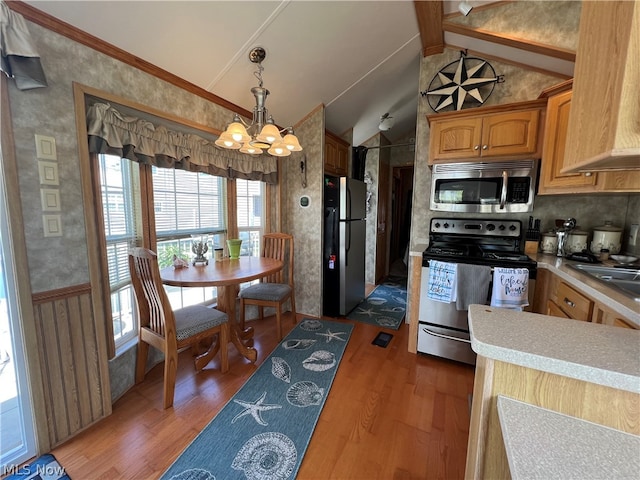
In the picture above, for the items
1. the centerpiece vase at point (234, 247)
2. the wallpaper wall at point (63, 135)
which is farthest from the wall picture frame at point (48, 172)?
the centerpiece vase at point (234, 247)

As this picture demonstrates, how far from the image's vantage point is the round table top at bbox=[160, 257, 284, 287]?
1.78 meters

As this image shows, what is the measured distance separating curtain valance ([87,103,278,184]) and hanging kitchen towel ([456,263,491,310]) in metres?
2.18

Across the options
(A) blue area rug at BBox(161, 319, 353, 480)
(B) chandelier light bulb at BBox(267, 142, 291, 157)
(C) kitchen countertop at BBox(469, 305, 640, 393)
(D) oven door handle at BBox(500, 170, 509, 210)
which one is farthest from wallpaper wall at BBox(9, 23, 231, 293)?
(D) oven door handle at BBox(500, 170, 509, 210)

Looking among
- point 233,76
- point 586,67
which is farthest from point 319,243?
point 586,67

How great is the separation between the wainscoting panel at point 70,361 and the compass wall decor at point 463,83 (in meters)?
3.24

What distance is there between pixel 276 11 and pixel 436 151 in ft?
5.48

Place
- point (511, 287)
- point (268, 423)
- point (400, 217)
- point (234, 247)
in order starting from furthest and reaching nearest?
point (400, 217) → point (234, 247) → point (511, 287) → point (268, 423)

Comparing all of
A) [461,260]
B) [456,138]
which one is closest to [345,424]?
[461,260]

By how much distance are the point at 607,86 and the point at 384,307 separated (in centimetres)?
324

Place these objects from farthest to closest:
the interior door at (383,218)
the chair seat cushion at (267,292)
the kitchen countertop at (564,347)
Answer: the interior door at (383,218) → the chair seat cushion at (267,292) → the kitchen countertop at (564,347)

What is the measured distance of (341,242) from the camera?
3123mm

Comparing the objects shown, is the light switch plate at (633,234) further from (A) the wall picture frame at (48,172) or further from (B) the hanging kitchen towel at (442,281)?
(A) the wall picture frame at (48,172)

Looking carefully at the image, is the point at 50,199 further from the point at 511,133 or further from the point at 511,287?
the point at 511,133

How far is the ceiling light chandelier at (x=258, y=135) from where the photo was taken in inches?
64.1
